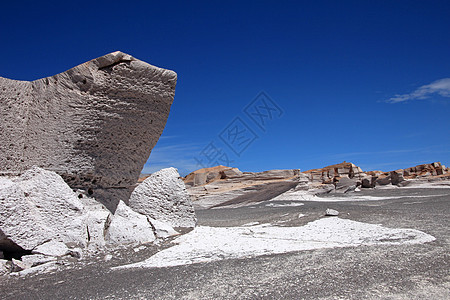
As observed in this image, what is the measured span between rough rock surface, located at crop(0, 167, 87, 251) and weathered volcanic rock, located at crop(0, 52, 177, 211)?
36 cm

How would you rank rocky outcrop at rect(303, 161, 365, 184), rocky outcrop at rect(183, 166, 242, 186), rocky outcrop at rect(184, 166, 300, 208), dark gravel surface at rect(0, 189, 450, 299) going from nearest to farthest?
dark gravel surface at rect(0, 189, 450, 299)
rocky outcrop at rect(184, 166, 300, 208)
rocky outcrop at rect(183, 166, 242, 186)
rocky outcrop at rect(303, 161, 365, 184)

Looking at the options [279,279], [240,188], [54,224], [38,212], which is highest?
[240,188]

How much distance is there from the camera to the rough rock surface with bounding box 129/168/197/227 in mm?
5262

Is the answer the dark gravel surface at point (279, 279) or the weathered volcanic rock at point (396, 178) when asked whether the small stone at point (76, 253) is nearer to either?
the dark gravel surface at point (279, 279)

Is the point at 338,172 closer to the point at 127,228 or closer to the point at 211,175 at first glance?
the point at 211,175

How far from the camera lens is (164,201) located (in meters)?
5.39

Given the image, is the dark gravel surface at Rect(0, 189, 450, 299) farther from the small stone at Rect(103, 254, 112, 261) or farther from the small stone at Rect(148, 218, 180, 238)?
the small stone at Rect(148, 218, 180, 238)

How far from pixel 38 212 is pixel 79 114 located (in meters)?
1.50

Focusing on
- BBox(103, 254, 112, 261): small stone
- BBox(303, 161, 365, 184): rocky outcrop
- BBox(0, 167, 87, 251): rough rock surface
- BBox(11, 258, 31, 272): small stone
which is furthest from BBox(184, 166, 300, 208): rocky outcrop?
BBox(303, 161, 365, 184): rocky outcrop

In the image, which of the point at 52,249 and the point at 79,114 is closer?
the point at 52,249

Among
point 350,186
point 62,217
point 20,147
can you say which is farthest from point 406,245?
point 350,186

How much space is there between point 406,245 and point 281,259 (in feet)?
4.35

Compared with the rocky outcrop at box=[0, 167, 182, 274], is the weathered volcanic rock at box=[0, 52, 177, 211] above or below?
above

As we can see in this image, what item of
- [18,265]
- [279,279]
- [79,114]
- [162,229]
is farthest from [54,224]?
[279,279]
